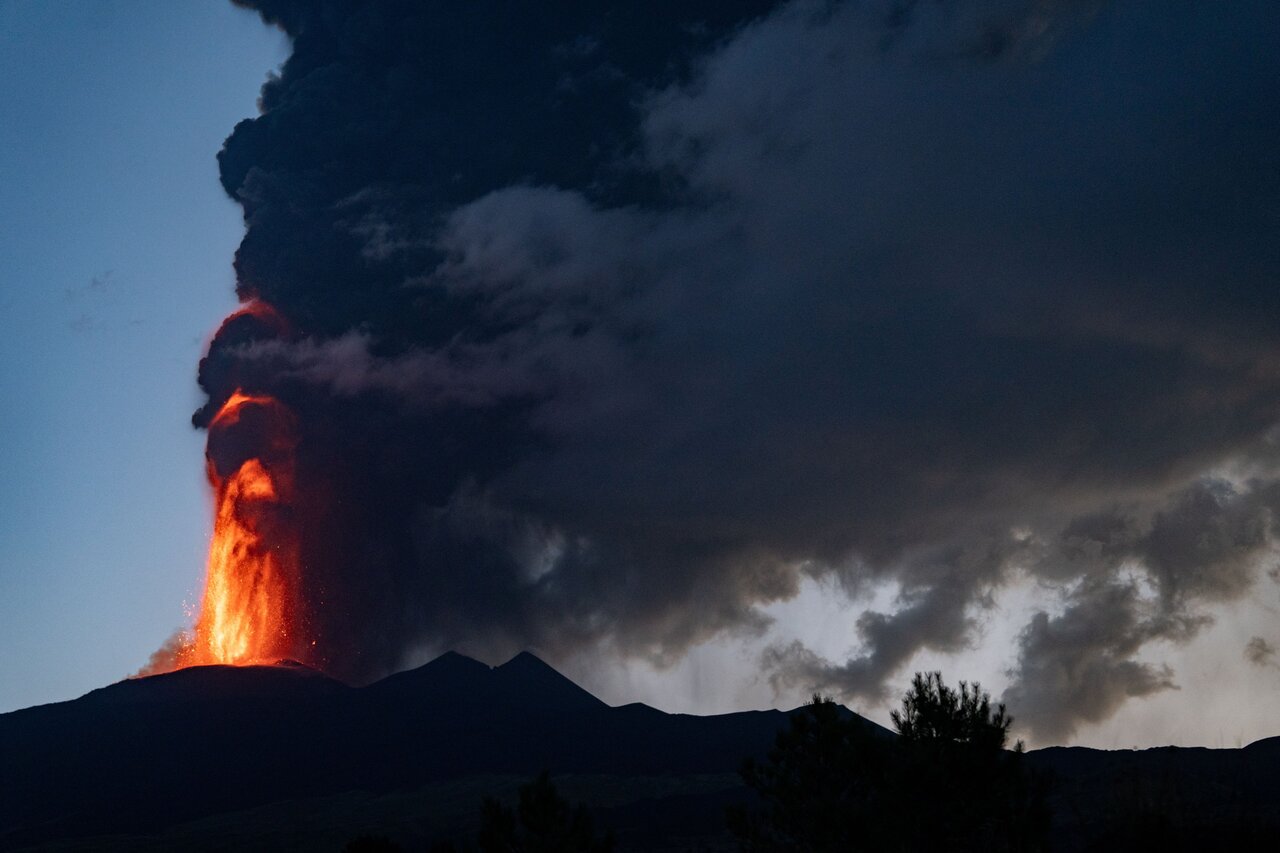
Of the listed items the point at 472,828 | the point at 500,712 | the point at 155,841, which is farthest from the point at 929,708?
the point at 500,712

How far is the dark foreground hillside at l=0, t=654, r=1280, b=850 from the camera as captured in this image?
9612 cm

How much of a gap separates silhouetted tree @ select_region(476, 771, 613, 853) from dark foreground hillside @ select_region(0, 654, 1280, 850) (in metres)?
40.6

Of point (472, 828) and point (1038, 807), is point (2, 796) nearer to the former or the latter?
point (472, 828)

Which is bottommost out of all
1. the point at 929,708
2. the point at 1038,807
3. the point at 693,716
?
the point at 1038,807

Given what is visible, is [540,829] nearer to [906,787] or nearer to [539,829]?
[539,829]

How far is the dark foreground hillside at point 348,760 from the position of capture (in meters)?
96.1

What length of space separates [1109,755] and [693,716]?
2280 inches

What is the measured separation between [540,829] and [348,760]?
10873 cm

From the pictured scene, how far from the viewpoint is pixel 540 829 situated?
103 feet

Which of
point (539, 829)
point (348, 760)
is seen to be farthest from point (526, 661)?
point (539, 829)

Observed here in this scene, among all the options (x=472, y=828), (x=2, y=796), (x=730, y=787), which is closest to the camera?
(x=472, y=828)

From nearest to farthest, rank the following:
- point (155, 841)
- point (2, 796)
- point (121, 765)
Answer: point (155, 841), point (2, 796), point (121, 765)

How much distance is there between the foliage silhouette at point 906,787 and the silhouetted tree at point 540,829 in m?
4.54

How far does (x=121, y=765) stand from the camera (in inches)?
5039
